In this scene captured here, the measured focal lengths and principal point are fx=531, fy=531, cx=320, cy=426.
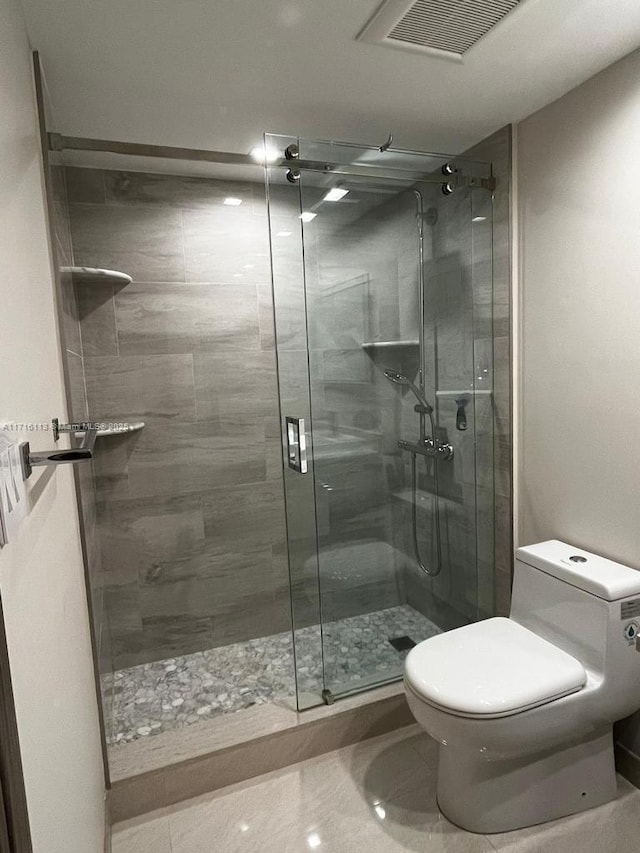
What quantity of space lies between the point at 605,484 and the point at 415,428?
29.4 inches

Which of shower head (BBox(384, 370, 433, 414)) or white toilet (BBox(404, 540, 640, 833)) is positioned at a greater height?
shower head (BBox(384, 370, 433, 414))

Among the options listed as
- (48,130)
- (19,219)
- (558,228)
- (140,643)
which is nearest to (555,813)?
(140,643)

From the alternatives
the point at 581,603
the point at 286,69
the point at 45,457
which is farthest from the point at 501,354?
the point at 45,457

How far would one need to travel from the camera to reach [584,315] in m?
1.84

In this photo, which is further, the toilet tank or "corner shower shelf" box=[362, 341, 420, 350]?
"corner shower shelf" box=[362, 341, 420, 350]

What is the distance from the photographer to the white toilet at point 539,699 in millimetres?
1513

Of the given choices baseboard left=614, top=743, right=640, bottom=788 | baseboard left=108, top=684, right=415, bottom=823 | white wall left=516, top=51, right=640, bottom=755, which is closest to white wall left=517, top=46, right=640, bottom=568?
white wall left=516, top=51, right=640, bottom=755

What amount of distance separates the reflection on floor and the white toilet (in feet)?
1.64

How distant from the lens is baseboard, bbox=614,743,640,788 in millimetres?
1793

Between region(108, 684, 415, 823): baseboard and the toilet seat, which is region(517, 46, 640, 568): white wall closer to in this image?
the toilet seat

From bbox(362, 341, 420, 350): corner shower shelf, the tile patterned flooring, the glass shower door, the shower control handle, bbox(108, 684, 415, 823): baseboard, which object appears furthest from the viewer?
bbox(362, 341, 420, 350): corner shower shelf

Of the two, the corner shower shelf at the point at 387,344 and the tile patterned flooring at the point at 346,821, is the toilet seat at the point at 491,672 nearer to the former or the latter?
the tile patterned flooring at the point at 346,821

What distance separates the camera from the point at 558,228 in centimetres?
193

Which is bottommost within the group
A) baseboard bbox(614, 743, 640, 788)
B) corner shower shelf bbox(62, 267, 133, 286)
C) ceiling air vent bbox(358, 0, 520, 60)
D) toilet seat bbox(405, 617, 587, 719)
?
baseboard bbox(614, 743, 640, 788)
